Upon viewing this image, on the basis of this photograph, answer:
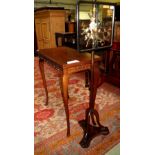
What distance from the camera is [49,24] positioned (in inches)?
209

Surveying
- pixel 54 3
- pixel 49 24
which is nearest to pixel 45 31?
pixel 49 24

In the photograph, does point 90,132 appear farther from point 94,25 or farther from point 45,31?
point 45,31

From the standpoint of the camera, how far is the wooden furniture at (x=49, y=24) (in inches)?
207

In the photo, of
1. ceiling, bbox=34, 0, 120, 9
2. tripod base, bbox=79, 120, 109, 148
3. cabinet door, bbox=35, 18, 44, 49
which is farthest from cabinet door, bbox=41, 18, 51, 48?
tripod base, bbox=79, 120, 109, 148

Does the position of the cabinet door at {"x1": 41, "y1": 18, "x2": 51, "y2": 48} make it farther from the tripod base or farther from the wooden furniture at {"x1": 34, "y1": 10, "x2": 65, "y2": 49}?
the tripod base

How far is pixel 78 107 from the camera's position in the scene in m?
2.49

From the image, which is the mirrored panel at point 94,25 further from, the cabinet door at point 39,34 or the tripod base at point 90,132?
the cabinet door at point 39,34

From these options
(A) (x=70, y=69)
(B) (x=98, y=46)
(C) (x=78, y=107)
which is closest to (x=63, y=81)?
(A) (x=70, y=69)

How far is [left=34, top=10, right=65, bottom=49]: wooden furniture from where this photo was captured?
17.3 ft

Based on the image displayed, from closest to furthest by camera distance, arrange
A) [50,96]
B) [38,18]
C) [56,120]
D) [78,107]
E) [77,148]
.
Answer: [77,148] → [56,120] → [78,107] → [50,96] → [38,18]

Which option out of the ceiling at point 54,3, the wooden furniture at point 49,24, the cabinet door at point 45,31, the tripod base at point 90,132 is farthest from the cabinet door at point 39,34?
the tripod base at point 90,132
